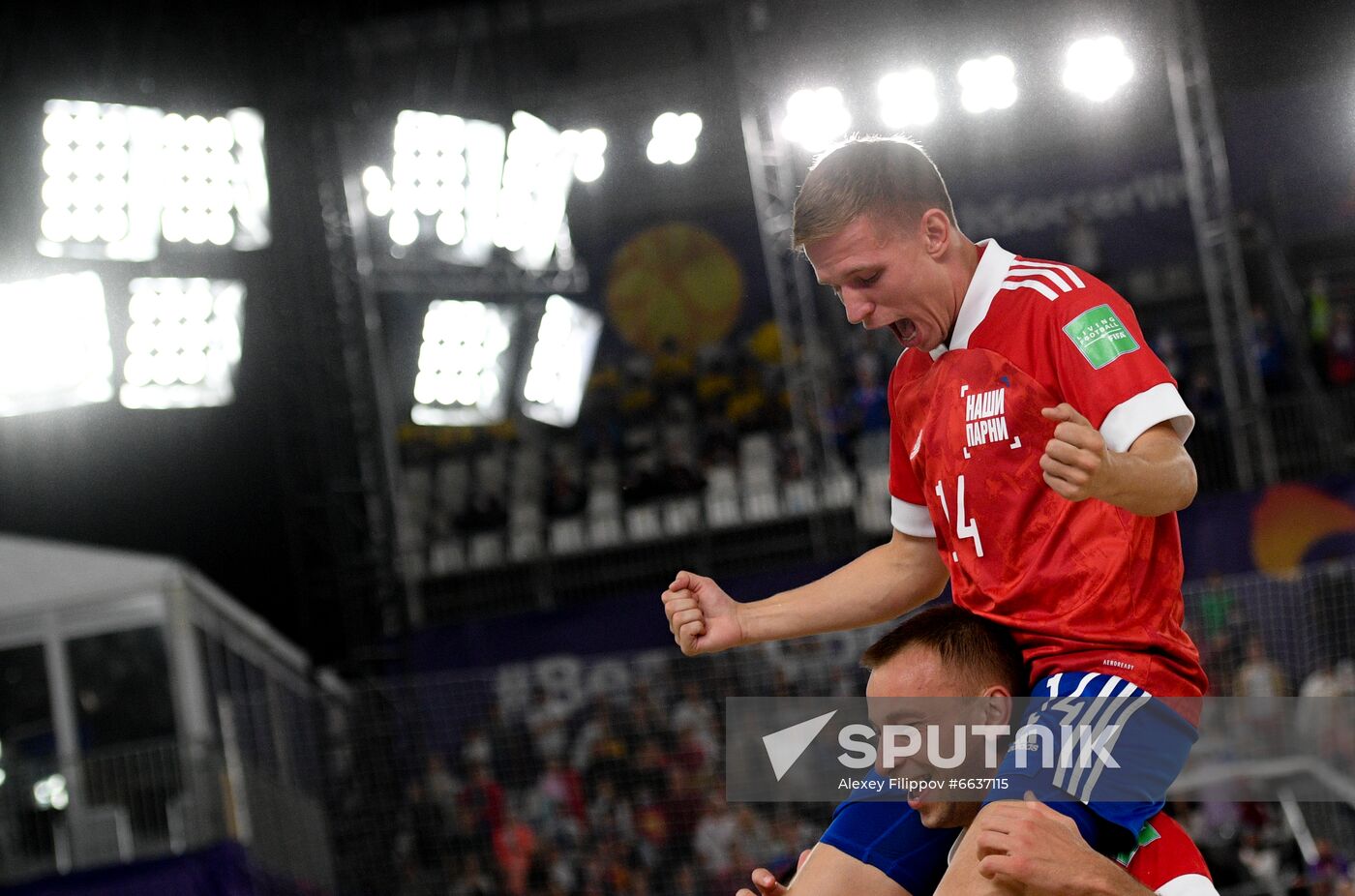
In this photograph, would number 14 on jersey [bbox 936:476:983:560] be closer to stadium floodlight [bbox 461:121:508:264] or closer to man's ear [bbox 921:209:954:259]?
man's ear [bbox 921:209:954:259]

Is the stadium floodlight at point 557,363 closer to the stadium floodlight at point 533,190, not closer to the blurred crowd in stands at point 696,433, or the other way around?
the stadium floodlight at point 533,190

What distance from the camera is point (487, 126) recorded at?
44.9 feet

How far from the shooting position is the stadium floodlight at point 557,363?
1477 cm

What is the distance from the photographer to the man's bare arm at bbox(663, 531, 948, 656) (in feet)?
8.72

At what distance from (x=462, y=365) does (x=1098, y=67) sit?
7.46 m

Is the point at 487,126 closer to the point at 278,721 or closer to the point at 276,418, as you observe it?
Answer: the point at 276,418

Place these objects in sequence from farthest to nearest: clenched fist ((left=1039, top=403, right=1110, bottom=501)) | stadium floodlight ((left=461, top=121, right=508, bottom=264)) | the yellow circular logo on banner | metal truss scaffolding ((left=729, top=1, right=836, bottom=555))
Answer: the yellow circular logo on banner → metal truss scaffolding ((left=729, top=1, right=836, bottom=555)) → stadium floodlight ((left=461, top=121, right=508, bottom=264)) → clenched fist ((left=1039, top=403, right=1110, bottom=501))

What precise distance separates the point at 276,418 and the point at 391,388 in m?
1.32

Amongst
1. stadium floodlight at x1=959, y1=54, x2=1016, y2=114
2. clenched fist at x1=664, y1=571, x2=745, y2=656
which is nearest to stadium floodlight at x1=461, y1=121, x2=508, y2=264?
stadium floodlight at x1=959, y1=54, x2=1016, y2=114

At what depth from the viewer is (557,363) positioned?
15094 millimetres

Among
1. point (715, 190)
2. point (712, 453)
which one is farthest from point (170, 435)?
point (715, 190)

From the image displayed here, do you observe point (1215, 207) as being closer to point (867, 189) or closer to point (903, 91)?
point (903, 91)

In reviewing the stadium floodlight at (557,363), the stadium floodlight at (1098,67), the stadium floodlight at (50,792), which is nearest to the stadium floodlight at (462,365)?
the stadium floodlight at (557,363)

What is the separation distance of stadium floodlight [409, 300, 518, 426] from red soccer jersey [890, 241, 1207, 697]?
11.5m
